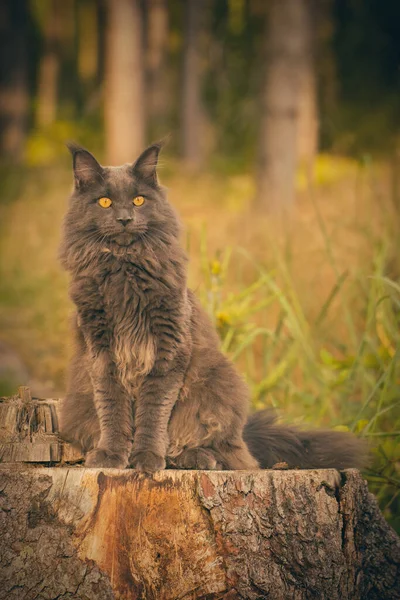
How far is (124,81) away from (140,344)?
373 inches

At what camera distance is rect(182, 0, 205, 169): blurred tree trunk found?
1482 centimetres

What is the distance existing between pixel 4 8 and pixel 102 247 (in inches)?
604

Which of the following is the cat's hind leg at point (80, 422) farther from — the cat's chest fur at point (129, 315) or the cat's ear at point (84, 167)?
the cat's ear at point (84, 167)

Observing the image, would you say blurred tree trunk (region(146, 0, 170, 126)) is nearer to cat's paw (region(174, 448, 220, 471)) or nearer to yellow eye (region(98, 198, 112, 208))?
yellow eye (region(98, 198, 112, 208))

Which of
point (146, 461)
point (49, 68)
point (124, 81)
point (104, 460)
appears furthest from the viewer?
point (49, 68)

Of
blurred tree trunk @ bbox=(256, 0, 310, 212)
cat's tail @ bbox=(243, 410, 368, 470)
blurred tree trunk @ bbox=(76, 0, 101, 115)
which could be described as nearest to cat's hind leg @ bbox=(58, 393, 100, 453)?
cat's tail @ bbox=(243, 410, 368, 470)

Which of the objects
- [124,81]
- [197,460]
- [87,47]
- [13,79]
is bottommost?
[197,460]

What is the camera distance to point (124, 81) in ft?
37.4

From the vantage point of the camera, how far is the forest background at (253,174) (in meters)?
3.93

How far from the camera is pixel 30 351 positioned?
253 inches

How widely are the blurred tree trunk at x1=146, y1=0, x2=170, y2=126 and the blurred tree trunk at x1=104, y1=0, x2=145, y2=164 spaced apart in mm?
5625

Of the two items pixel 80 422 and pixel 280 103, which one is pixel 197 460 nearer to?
pixel 80 422

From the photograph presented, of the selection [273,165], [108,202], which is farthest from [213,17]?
[108,202]

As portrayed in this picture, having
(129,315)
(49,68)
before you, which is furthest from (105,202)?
(49,68)
